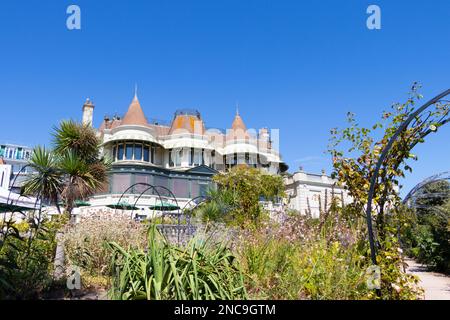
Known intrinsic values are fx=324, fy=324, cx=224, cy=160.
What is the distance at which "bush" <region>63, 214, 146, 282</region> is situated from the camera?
19.7 feet

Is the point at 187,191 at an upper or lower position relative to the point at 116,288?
upper

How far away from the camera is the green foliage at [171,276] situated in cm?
304

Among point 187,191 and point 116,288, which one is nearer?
point 116,288

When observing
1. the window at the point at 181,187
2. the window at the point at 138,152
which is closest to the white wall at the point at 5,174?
the window at the point at 138,152

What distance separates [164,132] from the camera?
37906 mm

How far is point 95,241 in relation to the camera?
6.38m

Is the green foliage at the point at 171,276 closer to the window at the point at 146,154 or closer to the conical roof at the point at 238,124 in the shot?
the window at the point at 146,154

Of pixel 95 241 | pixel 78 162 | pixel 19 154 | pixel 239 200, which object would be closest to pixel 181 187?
pixel 239 200

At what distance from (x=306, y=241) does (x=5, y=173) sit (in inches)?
1464

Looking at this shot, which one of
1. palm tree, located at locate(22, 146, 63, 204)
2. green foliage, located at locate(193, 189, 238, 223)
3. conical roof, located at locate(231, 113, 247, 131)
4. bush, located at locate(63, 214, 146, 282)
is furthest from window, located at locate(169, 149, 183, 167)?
bush, located at locate(63, 214, 146, 282)

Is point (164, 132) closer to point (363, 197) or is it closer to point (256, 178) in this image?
point (256, 178)

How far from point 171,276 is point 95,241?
3762mm
